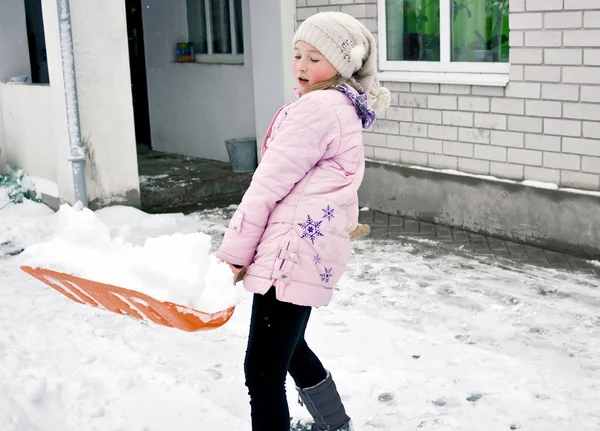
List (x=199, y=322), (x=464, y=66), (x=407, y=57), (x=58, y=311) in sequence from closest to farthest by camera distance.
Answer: (x=199, y=322) < (x=58, y=311) < (x=464, y=66) < (x=407, y=57)

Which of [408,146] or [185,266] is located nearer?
[185,266]

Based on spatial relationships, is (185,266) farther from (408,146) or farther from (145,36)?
(145,36)

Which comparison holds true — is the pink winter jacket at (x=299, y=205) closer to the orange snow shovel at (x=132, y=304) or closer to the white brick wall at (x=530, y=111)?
the orange snow shovel at (x=132, y=304)

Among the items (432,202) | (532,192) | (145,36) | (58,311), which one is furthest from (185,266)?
(145,36)

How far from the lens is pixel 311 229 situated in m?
Result: 2.72

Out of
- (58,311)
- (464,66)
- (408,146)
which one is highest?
(464,66)

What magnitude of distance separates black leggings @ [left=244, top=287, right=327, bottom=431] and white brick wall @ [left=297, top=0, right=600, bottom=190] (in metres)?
A: 4.11

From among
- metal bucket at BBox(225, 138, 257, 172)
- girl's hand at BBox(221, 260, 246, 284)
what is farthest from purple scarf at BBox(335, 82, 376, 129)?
metal bucket at BBox(225, 138, 257, 172)

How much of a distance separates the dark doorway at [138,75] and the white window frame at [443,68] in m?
5.32

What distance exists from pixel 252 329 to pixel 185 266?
12.9 inches

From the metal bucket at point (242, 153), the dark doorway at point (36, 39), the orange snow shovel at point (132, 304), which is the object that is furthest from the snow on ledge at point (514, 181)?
the dark doorway at point (36, 39)

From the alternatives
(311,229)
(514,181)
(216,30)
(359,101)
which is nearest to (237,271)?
(311,229)

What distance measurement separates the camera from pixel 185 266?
2887 millimetres

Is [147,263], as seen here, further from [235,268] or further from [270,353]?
[270,353]
